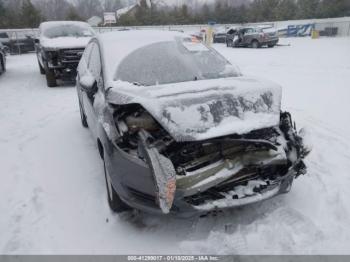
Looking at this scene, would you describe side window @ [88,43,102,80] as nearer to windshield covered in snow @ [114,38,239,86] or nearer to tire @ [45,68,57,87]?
windshield covered in snow @ [114,38,239,86]

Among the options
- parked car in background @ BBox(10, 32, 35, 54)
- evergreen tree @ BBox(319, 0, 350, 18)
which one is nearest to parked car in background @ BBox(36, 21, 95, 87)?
parked car in background @ BBox(10, 32, 35, 54)

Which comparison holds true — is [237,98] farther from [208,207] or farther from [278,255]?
[278,255]

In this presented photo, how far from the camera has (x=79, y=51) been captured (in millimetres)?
9875

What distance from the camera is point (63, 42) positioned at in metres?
10.1

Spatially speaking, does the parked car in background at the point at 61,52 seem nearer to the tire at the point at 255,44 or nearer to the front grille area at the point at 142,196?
the front grille area at the point at 142,196

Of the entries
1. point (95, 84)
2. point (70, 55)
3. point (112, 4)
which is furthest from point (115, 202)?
point (112, 4)

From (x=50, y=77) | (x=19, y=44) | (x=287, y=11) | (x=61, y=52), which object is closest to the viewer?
(x=61, y=52)

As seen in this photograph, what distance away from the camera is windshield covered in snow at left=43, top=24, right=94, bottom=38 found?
11031 mm

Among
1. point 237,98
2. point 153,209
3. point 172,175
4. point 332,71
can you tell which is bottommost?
point 332,71

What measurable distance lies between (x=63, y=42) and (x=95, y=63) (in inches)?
247

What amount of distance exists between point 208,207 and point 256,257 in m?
0.58

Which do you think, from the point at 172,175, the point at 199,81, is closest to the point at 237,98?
the point at 199,81

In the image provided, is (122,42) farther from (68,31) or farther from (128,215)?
(68,31)

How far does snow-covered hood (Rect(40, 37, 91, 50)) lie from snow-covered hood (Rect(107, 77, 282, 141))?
6.95 m
